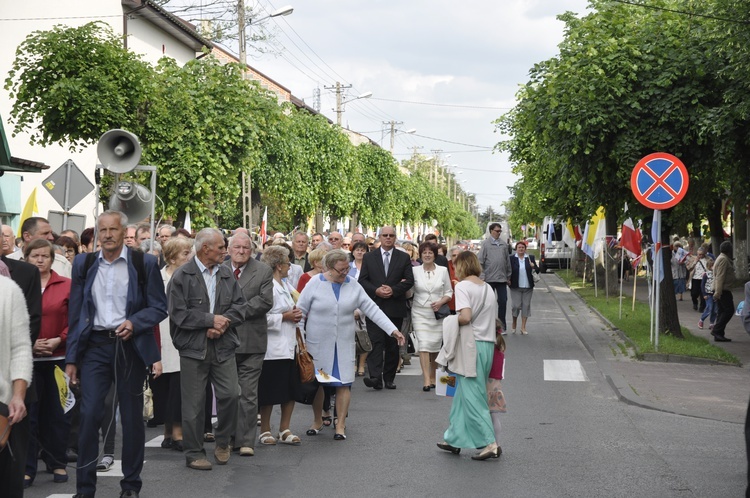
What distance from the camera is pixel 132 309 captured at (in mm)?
7770

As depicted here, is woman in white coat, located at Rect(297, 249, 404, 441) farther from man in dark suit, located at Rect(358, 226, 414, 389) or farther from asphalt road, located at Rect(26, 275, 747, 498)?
man in dark suit, located at Rect(358, 226, 414, 389)

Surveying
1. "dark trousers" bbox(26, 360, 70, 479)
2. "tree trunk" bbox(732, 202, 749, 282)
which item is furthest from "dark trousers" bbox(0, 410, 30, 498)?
"tree trunk" bbox(732, 202, 749, 282)

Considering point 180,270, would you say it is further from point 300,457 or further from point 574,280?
point 574,280

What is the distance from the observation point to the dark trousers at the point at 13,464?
511cm

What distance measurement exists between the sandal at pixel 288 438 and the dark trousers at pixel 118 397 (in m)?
2.48

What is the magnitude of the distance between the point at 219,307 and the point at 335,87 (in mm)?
55390

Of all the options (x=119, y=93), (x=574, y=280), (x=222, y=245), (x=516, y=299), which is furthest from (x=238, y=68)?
(x=574, y=280)

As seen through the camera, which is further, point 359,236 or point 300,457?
point 359,236

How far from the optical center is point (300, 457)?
9.41 m

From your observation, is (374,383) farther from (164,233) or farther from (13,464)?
(13,464)

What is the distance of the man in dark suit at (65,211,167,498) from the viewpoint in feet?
25.0

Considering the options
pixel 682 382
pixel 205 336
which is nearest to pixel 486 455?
pixel 205 336

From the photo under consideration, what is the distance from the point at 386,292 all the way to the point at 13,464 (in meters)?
9.02

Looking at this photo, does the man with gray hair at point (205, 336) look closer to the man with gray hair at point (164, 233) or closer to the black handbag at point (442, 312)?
the man with gray hair at point (164, 233)
